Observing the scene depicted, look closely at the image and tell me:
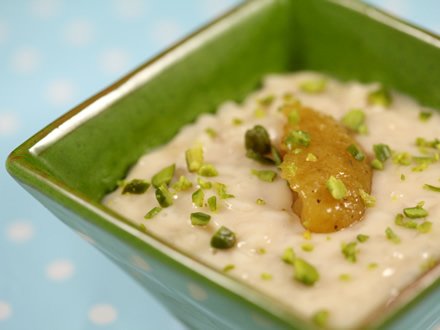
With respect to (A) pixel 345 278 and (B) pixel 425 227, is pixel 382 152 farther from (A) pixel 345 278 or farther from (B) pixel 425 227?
(A) pixel 345 278

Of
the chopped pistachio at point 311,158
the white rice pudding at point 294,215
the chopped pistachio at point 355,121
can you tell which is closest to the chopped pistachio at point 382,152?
the white rice pudding at point 294,215

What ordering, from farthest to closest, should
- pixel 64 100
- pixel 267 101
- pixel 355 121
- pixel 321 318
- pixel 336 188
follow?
pixel 64 100 → pixel 267 101 → pixel 355 121 → pixel 336 188 → pixel 321 318

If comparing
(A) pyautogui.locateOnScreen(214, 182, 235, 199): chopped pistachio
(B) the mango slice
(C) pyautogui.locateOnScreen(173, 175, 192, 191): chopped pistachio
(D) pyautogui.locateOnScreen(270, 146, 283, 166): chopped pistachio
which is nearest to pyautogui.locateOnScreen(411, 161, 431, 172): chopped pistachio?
(B) the mango slice

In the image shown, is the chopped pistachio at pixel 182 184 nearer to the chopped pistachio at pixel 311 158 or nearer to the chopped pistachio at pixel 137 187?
the chopped pistachio at pixel 137 187

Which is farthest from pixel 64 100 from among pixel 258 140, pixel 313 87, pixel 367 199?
pixel 367 199

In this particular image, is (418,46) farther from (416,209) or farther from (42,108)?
(42,108)

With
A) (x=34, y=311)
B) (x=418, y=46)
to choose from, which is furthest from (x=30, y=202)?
(x=418, y=46)
